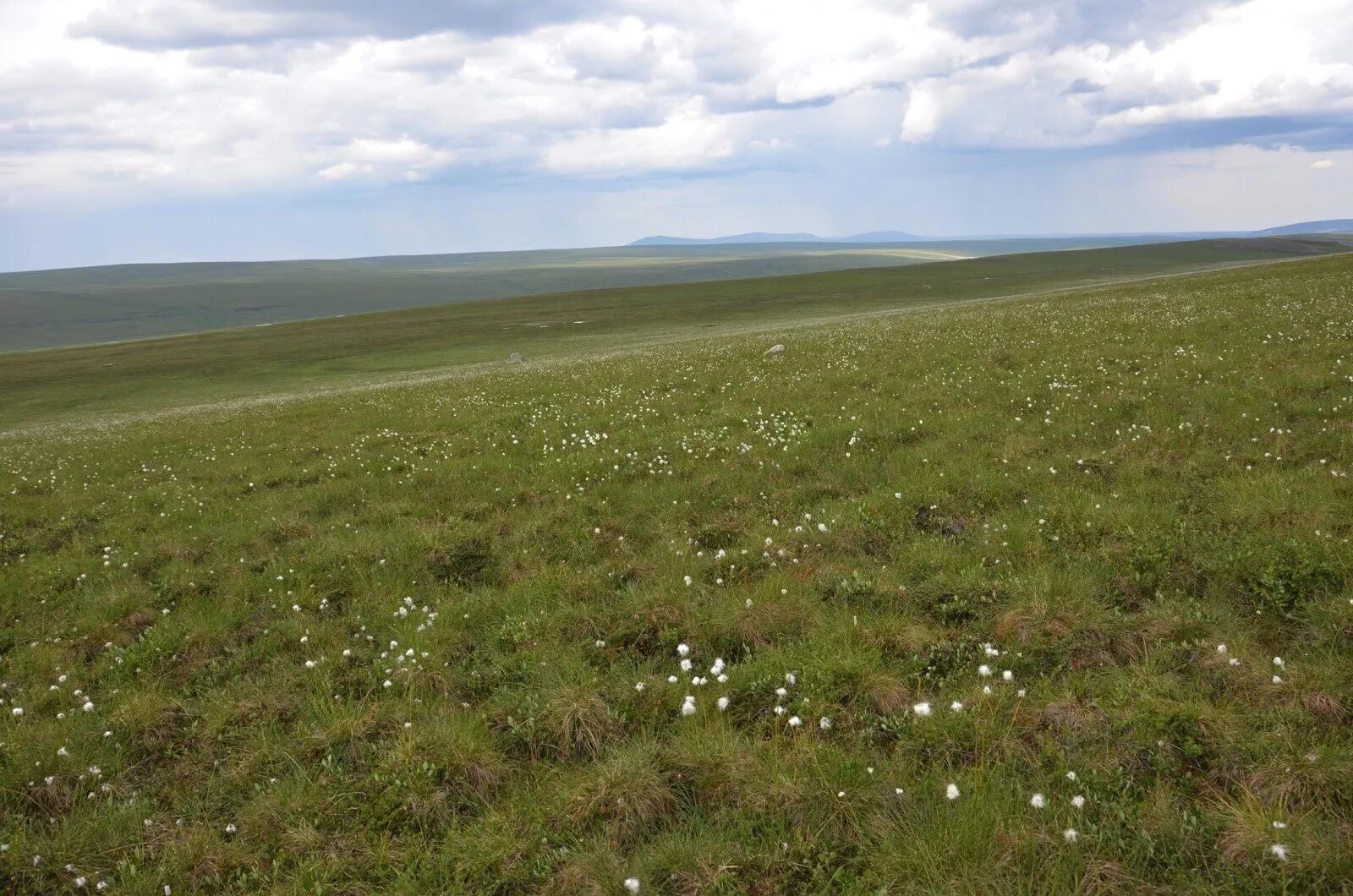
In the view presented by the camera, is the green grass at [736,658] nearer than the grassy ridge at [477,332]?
Yes

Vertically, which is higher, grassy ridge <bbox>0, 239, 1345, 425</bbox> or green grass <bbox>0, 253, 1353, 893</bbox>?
grassy ridge <bbox>0, 239, 1345, 425</bbox>

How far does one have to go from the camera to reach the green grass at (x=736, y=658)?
5.25 meters

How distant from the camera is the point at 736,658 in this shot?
7824 mm

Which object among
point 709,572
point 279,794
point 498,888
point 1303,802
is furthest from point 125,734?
point 1303,802

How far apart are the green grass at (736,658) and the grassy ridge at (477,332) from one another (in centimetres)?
3903

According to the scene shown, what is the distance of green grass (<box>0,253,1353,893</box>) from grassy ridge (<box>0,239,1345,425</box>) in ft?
128

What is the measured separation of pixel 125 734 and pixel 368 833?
143 inches

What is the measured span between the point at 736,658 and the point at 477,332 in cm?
8370

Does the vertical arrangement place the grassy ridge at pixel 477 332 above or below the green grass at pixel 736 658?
above

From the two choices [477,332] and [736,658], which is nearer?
[736,658]

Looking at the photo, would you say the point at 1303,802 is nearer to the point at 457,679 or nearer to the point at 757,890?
the point at 757,890

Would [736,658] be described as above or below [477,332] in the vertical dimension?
below

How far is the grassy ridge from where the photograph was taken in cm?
5703

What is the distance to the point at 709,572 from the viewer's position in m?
9.66
